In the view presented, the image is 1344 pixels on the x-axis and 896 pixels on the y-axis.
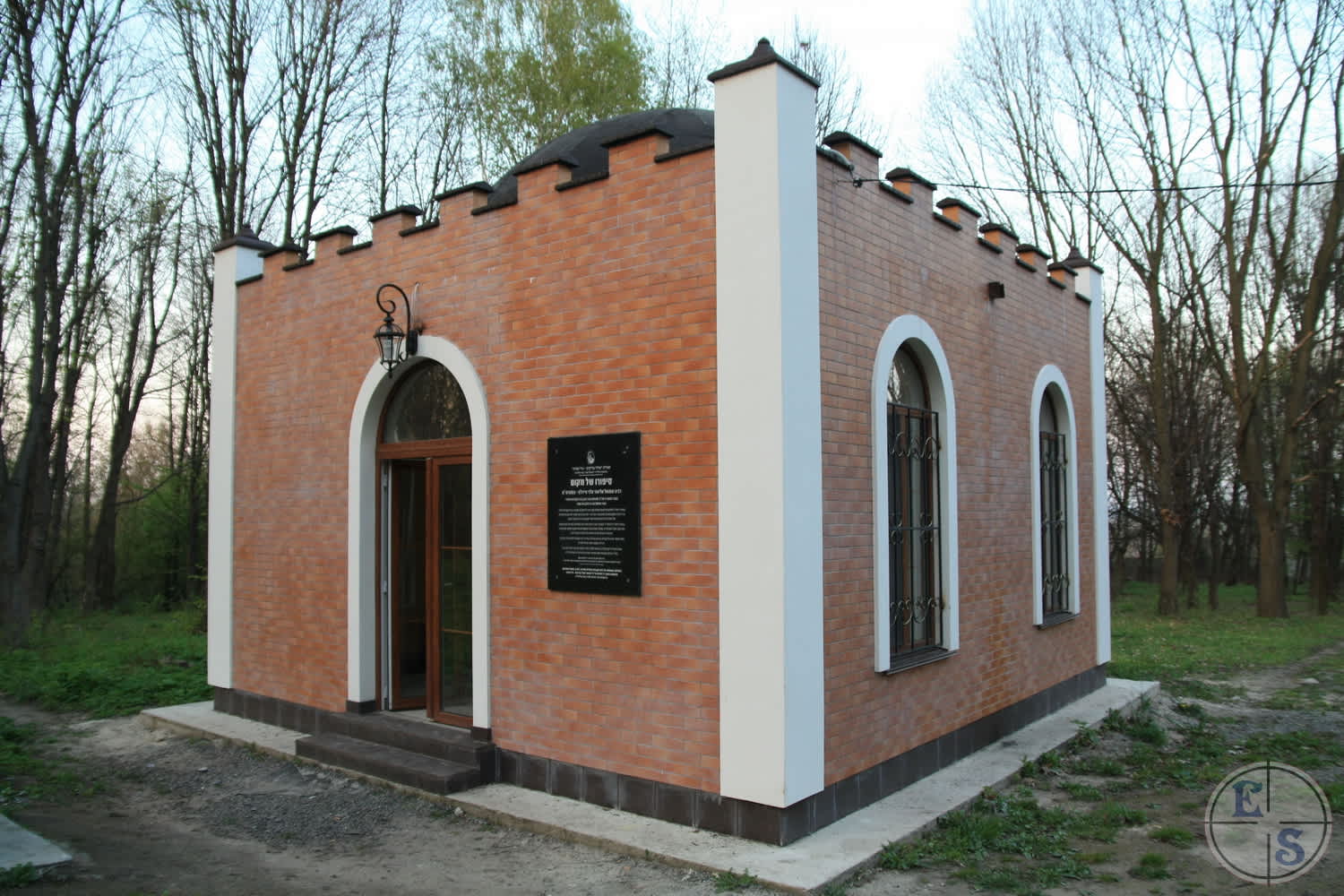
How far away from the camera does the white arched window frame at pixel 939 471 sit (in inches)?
227

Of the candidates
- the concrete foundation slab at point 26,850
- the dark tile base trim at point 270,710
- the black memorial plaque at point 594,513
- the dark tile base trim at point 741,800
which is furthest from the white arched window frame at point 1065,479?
the concrete foundation slab at point 26,850

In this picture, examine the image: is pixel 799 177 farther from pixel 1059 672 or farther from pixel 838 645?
pixel 1059 672

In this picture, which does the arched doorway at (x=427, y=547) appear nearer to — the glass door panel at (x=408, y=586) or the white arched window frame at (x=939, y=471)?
the glass door panel at (x=408, y=586)

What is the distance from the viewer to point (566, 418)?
595 centimetres

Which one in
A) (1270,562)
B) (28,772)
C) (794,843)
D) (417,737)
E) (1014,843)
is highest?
(1270,562)

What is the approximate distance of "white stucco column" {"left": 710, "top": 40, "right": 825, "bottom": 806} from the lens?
489cm

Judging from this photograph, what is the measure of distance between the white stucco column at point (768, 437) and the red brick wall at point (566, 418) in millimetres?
163

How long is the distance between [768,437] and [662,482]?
77 centimetres

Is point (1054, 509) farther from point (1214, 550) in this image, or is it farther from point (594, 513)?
point (1214, 550)

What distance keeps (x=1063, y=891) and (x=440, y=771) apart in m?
3.75

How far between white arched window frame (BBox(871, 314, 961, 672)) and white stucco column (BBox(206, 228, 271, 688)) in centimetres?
591

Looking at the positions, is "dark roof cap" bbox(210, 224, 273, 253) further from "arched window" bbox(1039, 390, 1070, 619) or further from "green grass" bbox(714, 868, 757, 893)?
"arched window" bbox(1039, 390, 1070, 619)

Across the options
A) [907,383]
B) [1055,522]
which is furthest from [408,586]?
[1055,522]

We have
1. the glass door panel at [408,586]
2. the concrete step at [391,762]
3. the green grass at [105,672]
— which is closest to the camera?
the concrete step at [391,762]
